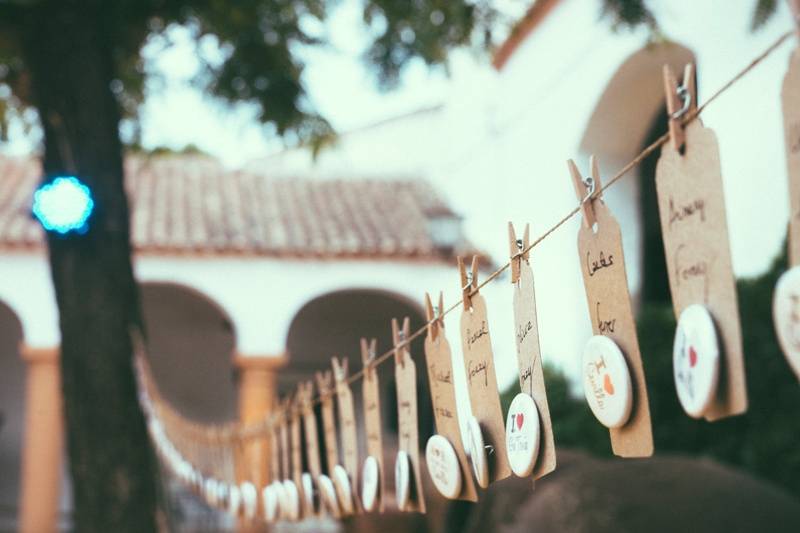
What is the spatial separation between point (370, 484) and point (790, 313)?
129 centimetres

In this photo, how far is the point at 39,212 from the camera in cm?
420

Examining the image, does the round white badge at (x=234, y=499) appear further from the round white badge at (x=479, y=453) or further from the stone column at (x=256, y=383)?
the stone column at (x=256, y=383)

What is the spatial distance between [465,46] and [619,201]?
3.49m

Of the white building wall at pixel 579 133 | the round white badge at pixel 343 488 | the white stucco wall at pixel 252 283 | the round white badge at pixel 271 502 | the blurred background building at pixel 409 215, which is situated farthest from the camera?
the white stucco wall at pixel 252 283

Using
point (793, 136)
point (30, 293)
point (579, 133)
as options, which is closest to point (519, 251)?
point (793, 136)

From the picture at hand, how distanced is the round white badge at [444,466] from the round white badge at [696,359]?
66 cm

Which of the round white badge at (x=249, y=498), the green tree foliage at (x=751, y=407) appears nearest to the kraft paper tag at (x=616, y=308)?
the round white badge at (x=249, y=498)

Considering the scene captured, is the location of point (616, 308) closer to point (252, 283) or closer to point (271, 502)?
point (271, 502)

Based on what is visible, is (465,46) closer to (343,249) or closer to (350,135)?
(343,249)

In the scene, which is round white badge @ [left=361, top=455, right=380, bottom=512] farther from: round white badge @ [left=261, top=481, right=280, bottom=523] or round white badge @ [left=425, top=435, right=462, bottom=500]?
round white badge @ [left=261, top=481, right=280, bottom=523]

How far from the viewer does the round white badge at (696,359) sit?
1007 mm

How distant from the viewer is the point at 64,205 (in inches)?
171

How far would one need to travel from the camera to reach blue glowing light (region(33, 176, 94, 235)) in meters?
4.21

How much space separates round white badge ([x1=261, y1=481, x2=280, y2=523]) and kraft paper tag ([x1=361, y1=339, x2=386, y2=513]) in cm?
90
